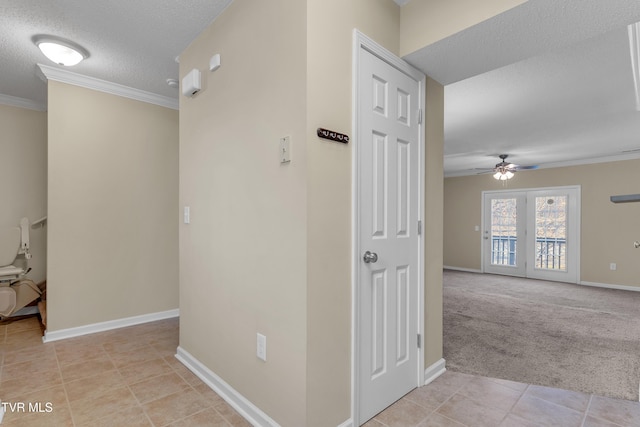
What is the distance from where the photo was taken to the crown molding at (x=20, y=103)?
141 inches

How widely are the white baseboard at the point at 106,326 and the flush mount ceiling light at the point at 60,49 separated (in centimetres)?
240

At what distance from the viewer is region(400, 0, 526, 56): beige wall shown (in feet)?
5.30

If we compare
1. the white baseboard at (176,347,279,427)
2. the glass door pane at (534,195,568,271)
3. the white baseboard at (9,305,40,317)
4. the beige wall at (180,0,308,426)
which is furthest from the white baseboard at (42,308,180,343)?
the glass door pane at (534,195,568,271)

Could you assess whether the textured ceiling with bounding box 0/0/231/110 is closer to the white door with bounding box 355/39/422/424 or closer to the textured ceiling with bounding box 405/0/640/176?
the white door with bounding box 355/39/422/424

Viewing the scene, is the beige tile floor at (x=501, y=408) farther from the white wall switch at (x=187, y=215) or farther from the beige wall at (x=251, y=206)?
the white wall switch at (x=187, y=215)

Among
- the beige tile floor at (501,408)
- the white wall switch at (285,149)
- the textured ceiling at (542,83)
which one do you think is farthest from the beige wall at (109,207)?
the textured ceiling at (542,83)

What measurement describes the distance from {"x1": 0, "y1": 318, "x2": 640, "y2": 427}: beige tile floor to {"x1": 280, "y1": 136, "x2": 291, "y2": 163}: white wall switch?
148 cm

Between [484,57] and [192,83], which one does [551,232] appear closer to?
[484,57]

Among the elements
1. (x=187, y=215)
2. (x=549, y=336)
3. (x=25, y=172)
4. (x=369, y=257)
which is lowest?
(x=549, y=336)

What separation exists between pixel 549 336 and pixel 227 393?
10.5 ft

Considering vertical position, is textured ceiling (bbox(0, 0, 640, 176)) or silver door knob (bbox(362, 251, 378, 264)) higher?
textured ceiling (bbox(0, 0, 640, 176))

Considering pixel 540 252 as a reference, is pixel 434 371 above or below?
below

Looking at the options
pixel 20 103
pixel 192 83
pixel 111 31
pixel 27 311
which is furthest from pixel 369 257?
pixel 20 103

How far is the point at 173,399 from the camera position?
2.02 meters
